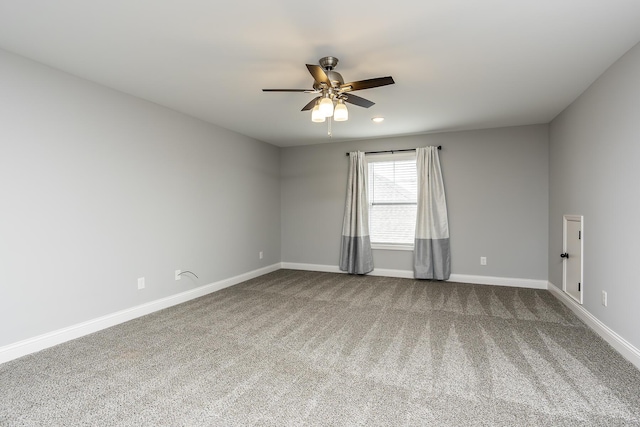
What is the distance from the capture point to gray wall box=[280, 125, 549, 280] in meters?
4.71

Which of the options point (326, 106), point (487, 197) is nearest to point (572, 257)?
point (487, 197)

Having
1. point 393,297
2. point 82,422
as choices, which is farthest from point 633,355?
point 82,422

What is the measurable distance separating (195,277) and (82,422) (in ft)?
8.50

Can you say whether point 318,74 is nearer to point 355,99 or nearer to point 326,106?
point 326,106

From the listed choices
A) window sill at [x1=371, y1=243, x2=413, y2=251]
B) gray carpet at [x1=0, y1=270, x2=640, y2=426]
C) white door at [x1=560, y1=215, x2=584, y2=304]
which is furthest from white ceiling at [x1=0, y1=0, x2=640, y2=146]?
window sill at [x1=371, y1=243, x2=413, y2=251]

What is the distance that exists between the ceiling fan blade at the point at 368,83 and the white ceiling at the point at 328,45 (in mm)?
240

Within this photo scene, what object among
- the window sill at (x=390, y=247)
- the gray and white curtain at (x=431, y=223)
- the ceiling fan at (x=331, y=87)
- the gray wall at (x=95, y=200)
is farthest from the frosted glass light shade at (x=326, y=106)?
the window sill at (x=390, y=247)

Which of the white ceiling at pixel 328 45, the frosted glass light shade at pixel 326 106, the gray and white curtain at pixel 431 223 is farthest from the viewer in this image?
the gray and white curtain at pixel 431 223

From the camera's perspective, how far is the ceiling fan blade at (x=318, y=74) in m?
2.33

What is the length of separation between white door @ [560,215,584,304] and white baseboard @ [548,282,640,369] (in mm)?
93

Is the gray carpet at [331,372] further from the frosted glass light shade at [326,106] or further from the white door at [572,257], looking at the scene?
the frosted glass light shade at [326,106]

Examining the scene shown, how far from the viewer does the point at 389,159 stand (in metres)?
5.55

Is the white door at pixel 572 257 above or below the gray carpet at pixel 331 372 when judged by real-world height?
above

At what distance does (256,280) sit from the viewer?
207 inches
